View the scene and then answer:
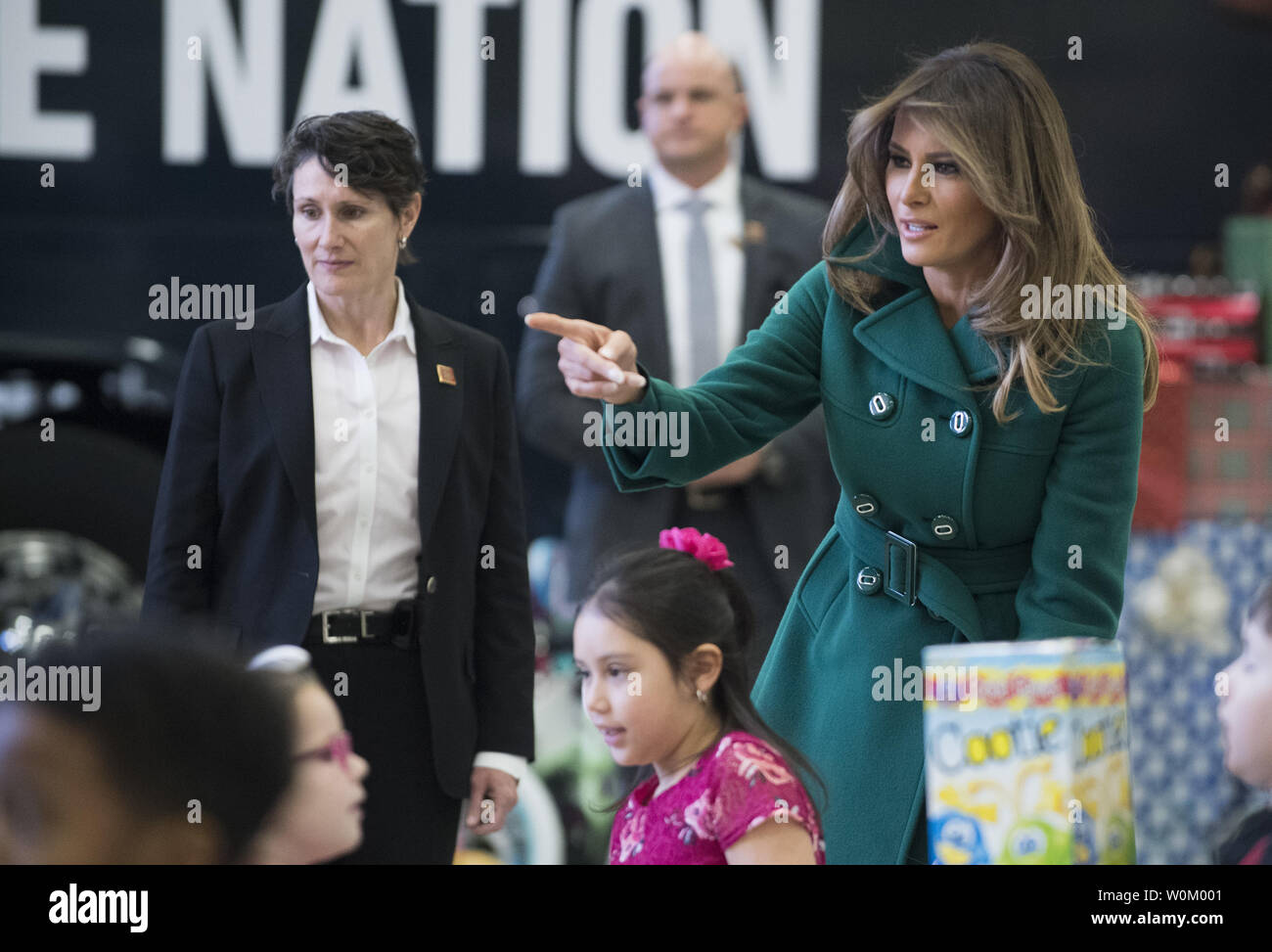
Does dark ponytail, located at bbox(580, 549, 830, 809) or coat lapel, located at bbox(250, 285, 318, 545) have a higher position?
coat lapel, located at bbox(250, 285, 318, 545)

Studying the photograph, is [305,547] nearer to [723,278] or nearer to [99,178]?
[723,278]

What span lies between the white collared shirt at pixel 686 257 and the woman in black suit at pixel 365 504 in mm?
1085

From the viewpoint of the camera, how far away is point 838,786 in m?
2.23

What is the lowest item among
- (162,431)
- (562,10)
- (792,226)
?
(162,431)

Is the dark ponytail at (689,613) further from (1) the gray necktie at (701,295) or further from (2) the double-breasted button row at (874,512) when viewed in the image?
(1) the gray necktie at (701,295)

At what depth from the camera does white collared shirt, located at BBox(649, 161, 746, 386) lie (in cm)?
363

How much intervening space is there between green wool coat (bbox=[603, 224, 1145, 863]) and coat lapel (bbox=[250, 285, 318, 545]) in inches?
19.0

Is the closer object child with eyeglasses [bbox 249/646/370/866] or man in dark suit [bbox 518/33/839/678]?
child with eyeglasses [bbox 249/646/370/866]

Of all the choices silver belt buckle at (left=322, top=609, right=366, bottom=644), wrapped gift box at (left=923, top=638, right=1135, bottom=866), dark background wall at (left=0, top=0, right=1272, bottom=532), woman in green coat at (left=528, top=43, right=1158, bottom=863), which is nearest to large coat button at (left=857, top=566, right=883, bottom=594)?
woman in green coat at (left=528, top=43, right=1158, bottom=863)

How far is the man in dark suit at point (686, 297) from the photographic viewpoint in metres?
3.54

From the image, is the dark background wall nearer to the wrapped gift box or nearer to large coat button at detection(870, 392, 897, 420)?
large coat button at detection(870, 392, 897, 420)
